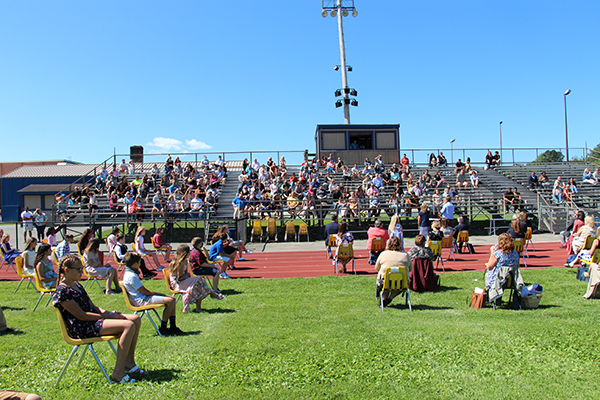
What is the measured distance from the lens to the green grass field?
455 centimetres

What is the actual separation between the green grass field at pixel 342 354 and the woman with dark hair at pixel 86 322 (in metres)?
0.25

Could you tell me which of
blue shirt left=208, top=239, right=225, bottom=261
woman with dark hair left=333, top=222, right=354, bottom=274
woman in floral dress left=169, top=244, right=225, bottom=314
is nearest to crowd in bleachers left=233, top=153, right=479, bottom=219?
woman with dark hair left=333, top=222, right=354, bottom=274

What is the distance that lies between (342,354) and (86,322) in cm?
292

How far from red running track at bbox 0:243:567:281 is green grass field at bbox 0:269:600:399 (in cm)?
435

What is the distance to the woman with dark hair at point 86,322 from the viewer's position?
4.76 m

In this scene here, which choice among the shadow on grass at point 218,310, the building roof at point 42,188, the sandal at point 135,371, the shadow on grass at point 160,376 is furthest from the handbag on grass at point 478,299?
the building roof at point 42,188

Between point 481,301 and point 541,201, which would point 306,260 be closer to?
point 481,301

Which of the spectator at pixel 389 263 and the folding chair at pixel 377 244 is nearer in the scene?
the spectator at pixel 389 263

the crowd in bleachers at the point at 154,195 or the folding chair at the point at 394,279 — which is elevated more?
the crowd in bleachers at the point at 154,195

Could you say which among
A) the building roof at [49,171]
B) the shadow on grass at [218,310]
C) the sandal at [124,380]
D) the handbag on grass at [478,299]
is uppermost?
the building roof at [49,171]

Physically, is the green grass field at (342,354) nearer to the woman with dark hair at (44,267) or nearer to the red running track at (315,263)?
the woman with dark hair at (44,267)

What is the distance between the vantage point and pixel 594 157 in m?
33.3

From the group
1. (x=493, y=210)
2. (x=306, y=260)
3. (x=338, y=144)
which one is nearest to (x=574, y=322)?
(x=306, y=260)

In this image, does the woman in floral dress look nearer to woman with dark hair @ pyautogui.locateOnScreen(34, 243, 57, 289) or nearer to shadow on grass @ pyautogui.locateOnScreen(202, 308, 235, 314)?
shadow on grass @ pyautogui.locateOnScreen(202, 308, 235, 314)
